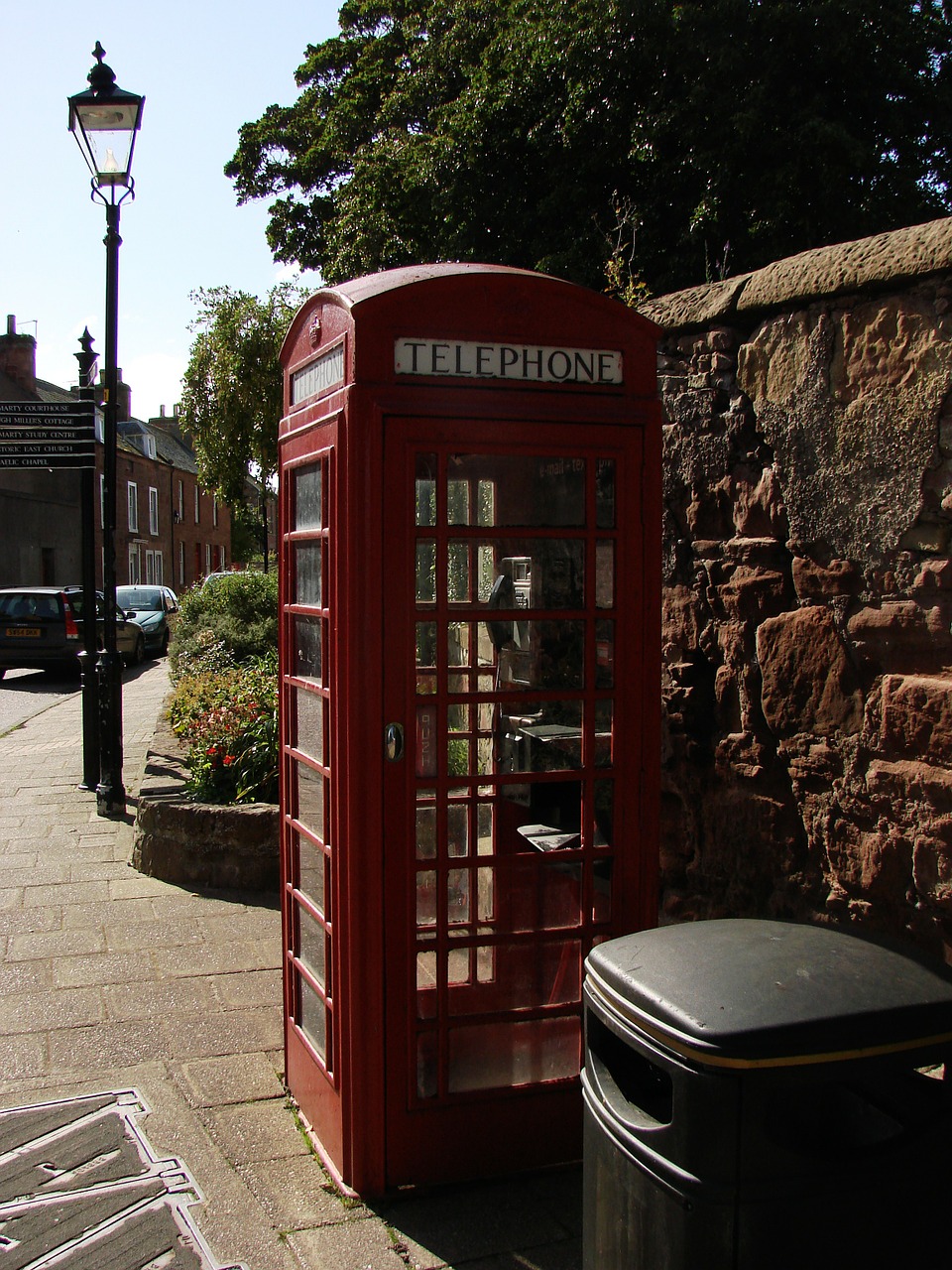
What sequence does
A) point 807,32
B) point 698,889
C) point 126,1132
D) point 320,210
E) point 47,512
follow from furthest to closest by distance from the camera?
point 47,512 < point 320,210 < point 807,32 < point 698,889 < point 126,1132

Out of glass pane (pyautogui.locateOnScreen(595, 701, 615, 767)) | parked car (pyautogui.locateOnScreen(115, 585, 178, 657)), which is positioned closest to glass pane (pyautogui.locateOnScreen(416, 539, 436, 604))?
glass pane (pyautogui.locateOnScreen(595, 701, 615, 767))

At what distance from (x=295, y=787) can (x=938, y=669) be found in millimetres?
2023

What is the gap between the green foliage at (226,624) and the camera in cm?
1246

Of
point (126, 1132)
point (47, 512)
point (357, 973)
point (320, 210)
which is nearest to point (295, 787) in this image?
point (357, 973)

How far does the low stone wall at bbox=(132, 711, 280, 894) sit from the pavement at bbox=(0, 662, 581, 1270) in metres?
0.17

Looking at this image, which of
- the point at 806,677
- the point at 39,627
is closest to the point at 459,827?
the point at 806,677

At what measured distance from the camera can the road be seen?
14773 millimetres

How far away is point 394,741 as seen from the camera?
2.97 meters

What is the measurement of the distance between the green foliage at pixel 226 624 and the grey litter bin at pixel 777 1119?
9.77 m

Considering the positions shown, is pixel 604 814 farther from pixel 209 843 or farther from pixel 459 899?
pixel 209 843

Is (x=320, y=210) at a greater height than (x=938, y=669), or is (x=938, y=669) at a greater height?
(x=320, y=210)

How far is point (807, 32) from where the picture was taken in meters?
11.8

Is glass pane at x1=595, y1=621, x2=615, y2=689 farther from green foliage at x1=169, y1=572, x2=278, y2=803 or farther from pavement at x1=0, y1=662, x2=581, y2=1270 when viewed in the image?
green foliage at x1=169, y1=572, x2=278, y2=803

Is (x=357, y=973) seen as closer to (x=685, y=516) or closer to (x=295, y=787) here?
(x=295, y=787)
